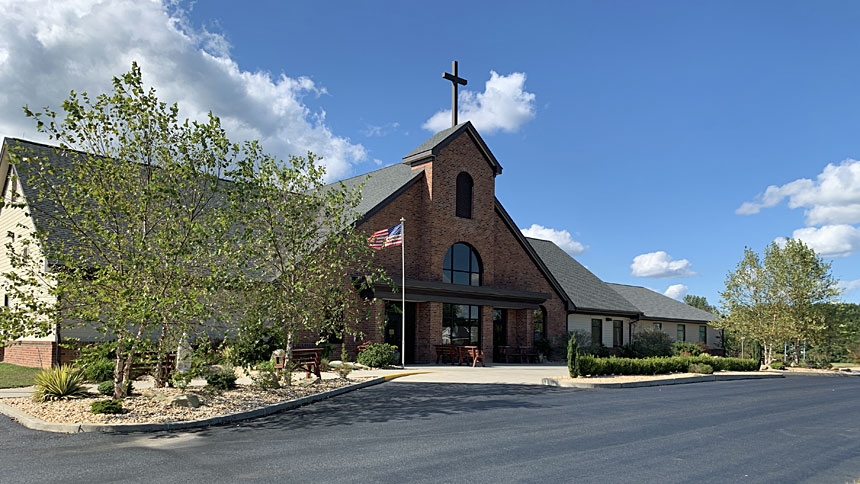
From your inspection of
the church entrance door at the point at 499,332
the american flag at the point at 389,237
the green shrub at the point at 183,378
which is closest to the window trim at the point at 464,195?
the church entrance door at the point at 499,332

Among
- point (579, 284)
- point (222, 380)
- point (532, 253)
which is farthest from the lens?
point (579, 284)

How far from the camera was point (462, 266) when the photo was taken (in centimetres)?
3106

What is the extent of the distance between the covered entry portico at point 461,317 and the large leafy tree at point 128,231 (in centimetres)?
1284

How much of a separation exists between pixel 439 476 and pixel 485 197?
24.5 meters

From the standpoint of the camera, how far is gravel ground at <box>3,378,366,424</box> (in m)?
11.8

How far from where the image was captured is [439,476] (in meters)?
8.32

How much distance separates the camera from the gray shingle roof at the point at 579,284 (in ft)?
127

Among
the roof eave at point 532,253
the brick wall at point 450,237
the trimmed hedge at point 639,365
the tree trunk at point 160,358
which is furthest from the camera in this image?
the roof eave at point 532,253

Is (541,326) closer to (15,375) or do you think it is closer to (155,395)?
(15,375)

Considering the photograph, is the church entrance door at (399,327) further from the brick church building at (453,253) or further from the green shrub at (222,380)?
the green shrub at (222,380)

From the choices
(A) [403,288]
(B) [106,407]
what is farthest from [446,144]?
(B) [106,407]

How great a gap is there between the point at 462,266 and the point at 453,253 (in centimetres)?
84


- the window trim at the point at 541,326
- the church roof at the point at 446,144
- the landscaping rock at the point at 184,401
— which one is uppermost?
the church roof at the point at 446,144

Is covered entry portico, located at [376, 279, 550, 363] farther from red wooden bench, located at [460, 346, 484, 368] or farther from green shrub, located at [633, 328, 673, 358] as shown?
green shrub, located at [633, 328, 673, 358]
